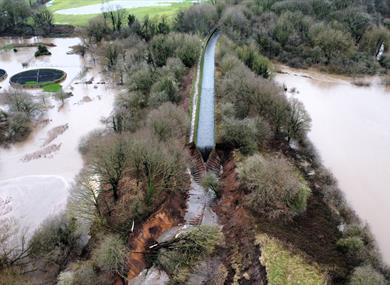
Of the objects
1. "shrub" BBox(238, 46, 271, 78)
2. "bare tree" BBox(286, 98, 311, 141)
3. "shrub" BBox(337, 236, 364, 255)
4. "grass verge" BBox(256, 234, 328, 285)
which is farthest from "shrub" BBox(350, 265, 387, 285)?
"shrub" BBox(238, 46, 271, 78)

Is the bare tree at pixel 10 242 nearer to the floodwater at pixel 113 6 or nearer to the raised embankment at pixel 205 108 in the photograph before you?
the raised embankment at pixel 205 108

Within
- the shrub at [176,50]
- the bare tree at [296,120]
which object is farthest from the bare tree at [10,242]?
the shrub at [176,50]

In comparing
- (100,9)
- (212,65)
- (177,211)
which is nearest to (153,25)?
(212,65)

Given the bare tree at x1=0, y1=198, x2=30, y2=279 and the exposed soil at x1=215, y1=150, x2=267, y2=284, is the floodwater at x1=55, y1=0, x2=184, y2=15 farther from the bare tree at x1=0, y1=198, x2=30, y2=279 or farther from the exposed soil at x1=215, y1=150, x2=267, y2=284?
the exposed soil at x1=215, y1=150, x2=267, y2=284

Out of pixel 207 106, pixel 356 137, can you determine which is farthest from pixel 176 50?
pixel 356 137

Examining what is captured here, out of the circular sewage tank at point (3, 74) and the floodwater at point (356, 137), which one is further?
the circular sewage tank at point (3, 74)
